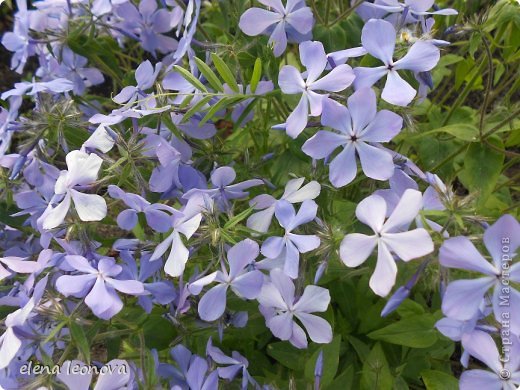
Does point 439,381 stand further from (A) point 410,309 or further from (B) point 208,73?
(B) point 208,73

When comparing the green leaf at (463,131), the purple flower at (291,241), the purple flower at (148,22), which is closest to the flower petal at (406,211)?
the purple flower at (291,241)

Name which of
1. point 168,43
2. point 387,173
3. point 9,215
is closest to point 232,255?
point 387,173

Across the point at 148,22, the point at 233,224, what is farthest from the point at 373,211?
the point at 148,22

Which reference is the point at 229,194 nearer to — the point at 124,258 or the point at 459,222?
the point at 124,258

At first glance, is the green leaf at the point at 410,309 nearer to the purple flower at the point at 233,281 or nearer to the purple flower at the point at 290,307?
the purple flower at the point at 290,307

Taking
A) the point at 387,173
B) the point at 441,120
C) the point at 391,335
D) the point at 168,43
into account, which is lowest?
the point at 391,335

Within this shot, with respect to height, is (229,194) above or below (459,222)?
below

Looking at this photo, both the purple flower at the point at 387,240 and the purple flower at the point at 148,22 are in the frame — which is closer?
the purple flower at the point at 387,240

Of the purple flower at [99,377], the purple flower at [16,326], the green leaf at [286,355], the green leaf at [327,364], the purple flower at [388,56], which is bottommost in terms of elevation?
the green leaf at [286,355]
